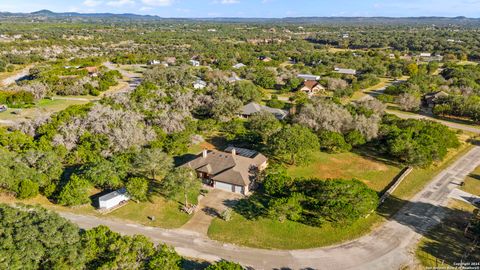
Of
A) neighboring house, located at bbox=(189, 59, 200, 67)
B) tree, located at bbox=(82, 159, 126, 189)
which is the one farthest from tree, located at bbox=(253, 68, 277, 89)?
tree, located at bbox=(82, 159, 126, 189)

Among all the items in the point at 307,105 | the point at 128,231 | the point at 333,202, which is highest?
the point at 307,105

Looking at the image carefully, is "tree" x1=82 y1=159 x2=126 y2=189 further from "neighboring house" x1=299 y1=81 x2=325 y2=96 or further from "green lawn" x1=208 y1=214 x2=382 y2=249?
"neighboring house" x1=299 y1=81 x2=325 y2=96

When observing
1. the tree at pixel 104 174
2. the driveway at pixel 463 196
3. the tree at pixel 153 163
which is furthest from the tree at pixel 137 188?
the driveway at pixel 463 196

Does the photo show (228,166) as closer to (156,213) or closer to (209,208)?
(209,208)

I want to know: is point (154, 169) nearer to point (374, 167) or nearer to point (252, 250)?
point (252, 250)

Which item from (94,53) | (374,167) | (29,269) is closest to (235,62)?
(94,53)
